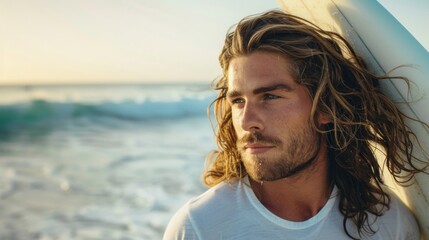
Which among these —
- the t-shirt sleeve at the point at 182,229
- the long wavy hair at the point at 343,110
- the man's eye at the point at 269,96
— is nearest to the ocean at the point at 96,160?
the long wavy hair at the point at 343,110

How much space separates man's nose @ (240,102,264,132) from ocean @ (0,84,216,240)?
4572mm

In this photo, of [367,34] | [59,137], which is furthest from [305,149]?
[59,137]

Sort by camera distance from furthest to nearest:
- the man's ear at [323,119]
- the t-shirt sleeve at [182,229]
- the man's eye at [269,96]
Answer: the man's ear at [323,119], the man's eye at [269,96], the t-shirt sleeve at [182,229]

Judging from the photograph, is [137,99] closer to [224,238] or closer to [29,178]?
[29,178]

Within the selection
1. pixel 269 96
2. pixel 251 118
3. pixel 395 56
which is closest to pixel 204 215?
pixel 251 118

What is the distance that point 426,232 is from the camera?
236cm

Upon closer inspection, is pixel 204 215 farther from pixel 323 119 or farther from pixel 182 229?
pixel 323 119

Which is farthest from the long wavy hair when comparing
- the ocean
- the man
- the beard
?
the ocean

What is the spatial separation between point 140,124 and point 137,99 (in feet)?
12.1

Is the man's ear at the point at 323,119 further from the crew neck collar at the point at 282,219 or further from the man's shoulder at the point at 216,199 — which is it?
the man's shoulder at the point at 216,199

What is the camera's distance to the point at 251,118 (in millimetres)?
2195

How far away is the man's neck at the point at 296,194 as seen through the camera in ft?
7.41

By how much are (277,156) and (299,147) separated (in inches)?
5.0

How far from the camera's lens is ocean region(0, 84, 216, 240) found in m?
7.02
